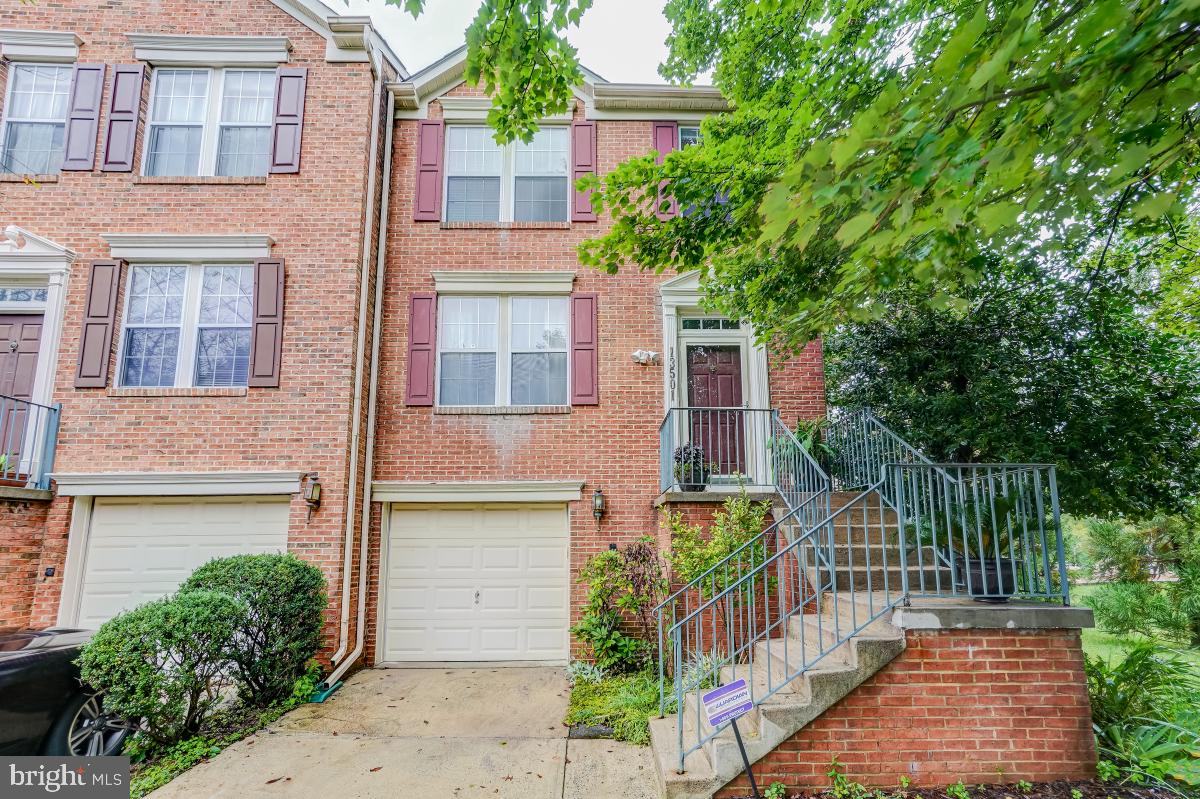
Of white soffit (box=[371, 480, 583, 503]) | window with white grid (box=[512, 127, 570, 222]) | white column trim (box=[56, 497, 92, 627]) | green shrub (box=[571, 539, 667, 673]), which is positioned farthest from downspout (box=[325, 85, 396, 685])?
white column trim (box=[56, 497, 92, 627])

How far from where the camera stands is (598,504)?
734 cm

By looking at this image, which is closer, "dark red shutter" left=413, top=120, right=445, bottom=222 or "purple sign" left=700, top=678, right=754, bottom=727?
"purple sign" left=700, top=678, right=754, bottom=727

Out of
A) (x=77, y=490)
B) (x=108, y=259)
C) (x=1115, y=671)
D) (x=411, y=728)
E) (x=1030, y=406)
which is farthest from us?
(x=1030, y=406)

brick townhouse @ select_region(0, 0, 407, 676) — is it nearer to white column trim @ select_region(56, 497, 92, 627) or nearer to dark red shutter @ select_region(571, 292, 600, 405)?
white column trim @ select_region(56, 497, 92, 627)

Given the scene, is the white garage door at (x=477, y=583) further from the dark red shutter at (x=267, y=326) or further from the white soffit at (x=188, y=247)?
the white soffit at (x=188, y=247)

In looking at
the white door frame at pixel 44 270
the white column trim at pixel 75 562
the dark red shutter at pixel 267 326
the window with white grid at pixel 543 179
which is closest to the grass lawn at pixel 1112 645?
the window with white grid at pixel 543 179

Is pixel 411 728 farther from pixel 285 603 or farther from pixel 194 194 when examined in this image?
pixel 194 194

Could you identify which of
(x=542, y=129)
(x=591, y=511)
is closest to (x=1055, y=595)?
(x=591, y=511)

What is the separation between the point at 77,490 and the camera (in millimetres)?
6801

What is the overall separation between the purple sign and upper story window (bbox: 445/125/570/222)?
22.1 feet

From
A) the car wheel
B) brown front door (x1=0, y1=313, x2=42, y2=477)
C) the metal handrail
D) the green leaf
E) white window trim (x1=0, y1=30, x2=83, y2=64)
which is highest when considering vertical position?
white window trim (x1=0, y1=30, x2=83, y2=64)

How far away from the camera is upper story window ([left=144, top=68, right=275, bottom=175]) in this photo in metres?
7.73

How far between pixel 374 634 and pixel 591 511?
3.12 m

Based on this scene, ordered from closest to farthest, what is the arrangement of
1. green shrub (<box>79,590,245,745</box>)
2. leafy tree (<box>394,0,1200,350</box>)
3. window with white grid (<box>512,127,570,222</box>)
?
leafy tree (<box>394,0,1200,350</box>) → green shrub (<box>79,590,245,745</box>) → window with white grid (<box>512,127,570,222</box>)
